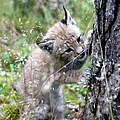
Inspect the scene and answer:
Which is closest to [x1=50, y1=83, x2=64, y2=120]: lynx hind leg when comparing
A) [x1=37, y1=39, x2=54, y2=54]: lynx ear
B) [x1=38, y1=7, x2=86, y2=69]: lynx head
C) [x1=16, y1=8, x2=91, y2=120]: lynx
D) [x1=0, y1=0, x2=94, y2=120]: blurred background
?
[x1=16, y1=8, x2=91, y2=120]: lynx

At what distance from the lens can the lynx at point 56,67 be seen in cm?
431

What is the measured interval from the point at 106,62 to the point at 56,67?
1.90m

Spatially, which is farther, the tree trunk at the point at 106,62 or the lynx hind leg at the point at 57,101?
the lynx hind leg at the point at 57,101

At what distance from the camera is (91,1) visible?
4.45m

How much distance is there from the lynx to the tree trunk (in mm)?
1273

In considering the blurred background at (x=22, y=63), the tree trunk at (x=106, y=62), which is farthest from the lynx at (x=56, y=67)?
the tree trunk at (x=106, y=62)

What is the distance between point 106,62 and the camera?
8.93 feet

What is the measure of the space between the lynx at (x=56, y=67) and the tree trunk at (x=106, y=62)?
1.27 m

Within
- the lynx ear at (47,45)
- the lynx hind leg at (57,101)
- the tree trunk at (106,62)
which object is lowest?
the lynx hind leg at (57,101)

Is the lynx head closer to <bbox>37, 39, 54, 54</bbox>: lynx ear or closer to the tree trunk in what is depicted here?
<bbox>37, 39, 54, 54</bbox>: lynx ear

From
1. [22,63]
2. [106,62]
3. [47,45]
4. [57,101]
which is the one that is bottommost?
[57,101]

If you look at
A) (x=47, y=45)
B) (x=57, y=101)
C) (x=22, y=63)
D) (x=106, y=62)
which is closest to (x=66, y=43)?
(x=47, y=45)

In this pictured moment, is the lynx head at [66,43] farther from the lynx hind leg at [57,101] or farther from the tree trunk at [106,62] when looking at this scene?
the tree trunk at [106,62]

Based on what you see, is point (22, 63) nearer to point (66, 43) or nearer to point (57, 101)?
point (66, 43)
